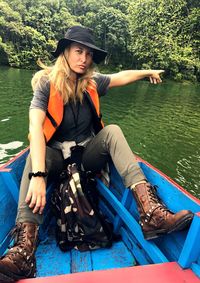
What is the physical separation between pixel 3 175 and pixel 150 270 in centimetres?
190

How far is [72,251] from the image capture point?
311 centimetres

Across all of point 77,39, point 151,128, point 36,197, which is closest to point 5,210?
point 36,197

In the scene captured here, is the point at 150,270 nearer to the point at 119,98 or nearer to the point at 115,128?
the point at 115,128

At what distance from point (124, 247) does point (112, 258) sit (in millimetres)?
220

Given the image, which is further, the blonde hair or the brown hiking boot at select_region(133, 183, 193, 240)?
the blonde hair

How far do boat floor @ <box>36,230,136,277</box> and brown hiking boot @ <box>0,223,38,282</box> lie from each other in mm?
637

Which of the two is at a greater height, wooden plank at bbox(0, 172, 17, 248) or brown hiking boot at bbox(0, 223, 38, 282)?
brown hiking boot at bbox(0, 223, 38, 282)

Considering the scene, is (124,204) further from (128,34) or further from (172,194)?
(128,34)

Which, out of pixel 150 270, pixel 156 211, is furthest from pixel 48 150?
pixel 150 270

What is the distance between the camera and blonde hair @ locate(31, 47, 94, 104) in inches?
124

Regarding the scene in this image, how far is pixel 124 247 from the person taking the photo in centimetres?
321

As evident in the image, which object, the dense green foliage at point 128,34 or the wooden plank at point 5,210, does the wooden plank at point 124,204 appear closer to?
the wooden plank at point 5,210

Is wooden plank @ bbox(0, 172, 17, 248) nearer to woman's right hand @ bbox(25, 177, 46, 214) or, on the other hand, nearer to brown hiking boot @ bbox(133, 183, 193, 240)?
woman's right hand @ bbox(25, 177, 46, 214)

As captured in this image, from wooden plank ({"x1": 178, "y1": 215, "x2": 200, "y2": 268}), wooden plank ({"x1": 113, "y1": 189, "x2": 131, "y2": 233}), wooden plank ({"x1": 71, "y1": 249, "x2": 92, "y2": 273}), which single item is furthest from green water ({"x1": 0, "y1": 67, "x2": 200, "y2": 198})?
wooden plank ({"x1": 178, "y1": 215, "x2": 200, "y2": 268})
